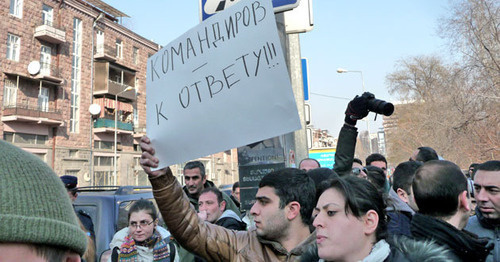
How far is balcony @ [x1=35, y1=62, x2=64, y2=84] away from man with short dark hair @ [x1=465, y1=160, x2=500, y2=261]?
2839 centimetres

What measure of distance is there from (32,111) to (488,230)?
28068mm

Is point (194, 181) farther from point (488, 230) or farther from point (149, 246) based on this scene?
point (488, 230)

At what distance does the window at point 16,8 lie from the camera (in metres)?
25.5

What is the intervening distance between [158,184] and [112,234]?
232 cm

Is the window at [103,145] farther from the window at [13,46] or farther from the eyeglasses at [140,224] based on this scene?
the eyeglasses at [140,224]

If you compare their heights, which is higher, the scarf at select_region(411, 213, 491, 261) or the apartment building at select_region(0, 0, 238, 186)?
the apartment building at select_region(0, 0, 238, 186)

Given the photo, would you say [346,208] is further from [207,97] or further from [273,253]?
[207,97]

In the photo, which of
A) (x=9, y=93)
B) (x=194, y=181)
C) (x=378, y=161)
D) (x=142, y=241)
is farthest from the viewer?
(x=9, y=93)

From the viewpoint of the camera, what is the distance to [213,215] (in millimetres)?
3896

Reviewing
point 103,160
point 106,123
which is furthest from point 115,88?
point 103,160

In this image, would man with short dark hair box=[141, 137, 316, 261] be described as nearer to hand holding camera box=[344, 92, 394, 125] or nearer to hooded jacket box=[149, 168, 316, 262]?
hooded jacket box=[149, 168, 316, 262]

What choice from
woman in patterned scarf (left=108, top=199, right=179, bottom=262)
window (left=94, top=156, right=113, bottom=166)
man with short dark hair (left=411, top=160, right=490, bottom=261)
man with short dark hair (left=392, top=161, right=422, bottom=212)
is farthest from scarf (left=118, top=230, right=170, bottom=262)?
window (left=94, top=156, right=113, bottom=166)

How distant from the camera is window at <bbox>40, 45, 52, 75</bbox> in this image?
88.3 feet

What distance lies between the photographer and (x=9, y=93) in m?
25.0
